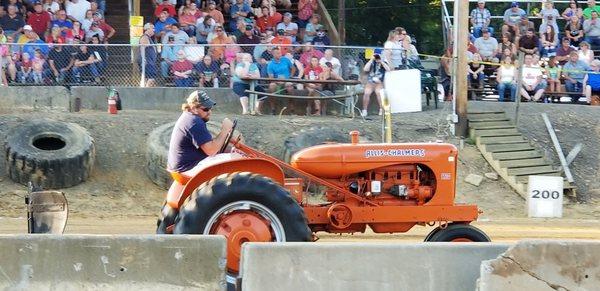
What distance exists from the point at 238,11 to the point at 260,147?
5.73 metres

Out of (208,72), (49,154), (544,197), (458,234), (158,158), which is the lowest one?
(544,197)

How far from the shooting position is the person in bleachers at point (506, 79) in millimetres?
22516

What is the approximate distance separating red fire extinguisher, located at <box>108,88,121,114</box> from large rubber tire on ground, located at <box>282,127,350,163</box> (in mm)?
3068

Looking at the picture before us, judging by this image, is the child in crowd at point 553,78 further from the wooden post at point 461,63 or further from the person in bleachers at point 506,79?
the wooden post at point 461,63

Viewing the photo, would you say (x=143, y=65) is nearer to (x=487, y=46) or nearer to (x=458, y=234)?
(x=487, y=46)

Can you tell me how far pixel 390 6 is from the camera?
3166cm

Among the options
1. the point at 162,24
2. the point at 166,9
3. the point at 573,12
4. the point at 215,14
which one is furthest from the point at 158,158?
the point at 573,12

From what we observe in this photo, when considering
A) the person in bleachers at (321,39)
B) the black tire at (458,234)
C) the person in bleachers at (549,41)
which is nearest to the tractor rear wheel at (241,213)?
the black tire at (458,234)

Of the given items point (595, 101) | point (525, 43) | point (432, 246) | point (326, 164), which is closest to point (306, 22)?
point (525, 43)

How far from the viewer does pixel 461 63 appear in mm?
20406

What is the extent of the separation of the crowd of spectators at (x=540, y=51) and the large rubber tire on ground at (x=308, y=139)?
5023 millimetres

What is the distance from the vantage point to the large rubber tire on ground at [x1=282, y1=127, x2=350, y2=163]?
17.8m

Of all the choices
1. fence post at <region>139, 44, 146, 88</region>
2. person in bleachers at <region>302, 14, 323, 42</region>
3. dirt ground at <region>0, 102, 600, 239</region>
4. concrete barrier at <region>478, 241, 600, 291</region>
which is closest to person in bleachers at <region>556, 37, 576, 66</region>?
dirt ground at <region>0, 102, 600, 239</region>

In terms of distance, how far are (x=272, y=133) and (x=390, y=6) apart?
13173 millimetres
